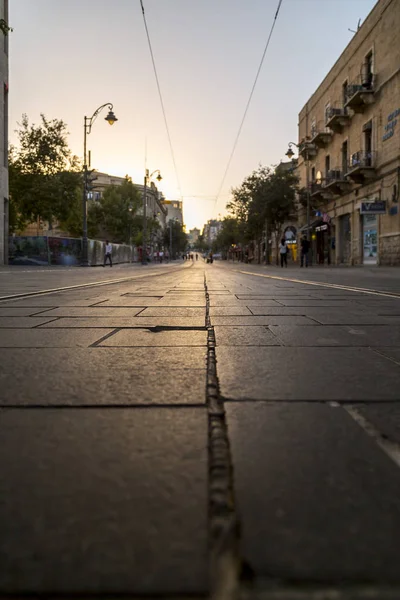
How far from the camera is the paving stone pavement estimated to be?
85 cm

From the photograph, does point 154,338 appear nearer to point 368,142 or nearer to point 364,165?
point 364,165

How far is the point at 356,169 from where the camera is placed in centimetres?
2616

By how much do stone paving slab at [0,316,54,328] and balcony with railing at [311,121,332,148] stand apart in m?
32.3

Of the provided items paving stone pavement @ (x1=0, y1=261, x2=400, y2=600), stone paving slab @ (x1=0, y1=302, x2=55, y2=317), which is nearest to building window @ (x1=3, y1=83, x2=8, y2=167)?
stone paving slab @ (x1=0, y1=302, x2=55, y2=317)

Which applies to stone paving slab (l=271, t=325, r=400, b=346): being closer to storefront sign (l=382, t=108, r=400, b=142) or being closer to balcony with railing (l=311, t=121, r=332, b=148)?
storefront sign (l=382, t=108, r=400, b=142)

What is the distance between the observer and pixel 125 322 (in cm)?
438

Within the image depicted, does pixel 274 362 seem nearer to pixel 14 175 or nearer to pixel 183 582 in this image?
pixel 183 582

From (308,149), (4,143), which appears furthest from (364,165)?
(4,143)

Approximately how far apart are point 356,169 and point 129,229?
41.0 meters

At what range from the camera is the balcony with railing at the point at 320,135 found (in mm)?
33312

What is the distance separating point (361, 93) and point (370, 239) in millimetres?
7910

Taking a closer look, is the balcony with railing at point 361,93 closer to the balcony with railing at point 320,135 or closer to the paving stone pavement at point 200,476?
the balcony with railing at point 320,135

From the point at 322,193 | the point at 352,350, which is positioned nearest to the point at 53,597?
the point at 352,350

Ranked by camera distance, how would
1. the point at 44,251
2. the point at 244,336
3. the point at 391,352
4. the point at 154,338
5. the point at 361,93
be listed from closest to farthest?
the point at 391,352 → the point at 154,338 → the point at 244,336 → the point at 361,93 → the point at 44,251
